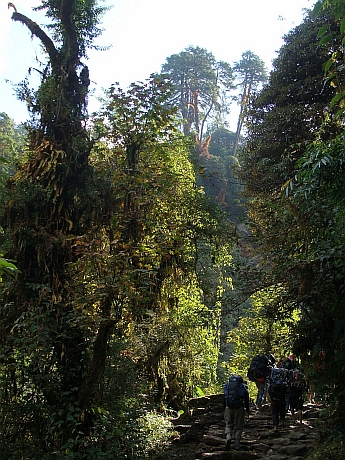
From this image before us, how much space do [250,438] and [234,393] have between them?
5.24 feet

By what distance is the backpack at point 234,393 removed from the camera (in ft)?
25.4

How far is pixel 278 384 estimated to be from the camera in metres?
8.90

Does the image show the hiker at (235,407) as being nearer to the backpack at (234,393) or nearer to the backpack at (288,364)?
the backpack at (234,393)

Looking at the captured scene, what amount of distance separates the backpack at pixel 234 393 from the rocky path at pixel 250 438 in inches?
30.6

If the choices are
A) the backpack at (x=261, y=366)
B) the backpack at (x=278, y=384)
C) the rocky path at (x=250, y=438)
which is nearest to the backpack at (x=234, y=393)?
the rocky path at (x=250, y=438)

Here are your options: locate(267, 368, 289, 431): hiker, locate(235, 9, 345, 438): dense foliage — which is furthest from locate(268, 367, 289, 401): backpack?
locate(235, 9, 345, 438): dense foliage

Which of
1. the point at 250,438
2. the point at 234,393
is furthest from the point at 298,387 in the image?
the point at 234,393

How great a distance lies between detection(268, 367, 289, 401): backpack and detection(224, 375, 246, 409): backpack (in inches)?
51.0

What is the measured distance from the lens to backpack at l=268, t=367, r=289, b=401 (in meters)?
8.85

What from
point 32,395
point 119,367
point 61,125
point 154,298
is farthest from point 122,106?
point 32,395

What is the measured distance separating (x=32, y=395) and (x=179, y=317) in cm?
499

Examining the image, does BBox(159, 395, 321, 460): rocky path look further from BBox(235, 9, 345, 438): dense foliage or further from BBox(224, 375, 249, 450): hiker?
BBox(235, 9, 345, 438): dense foliage

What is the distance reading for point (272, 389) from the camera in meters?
8.99

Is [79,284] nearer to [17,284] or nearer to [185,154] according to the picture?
[17,284]
